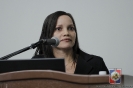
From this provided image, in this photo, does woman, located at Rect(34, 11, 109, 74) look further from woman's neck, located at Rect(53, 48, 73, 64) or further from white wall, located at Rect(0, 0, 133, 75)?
white wall, located at Rect(0, 0, 133, 75)

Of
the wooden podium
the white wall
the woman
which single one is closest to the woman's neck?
the woman

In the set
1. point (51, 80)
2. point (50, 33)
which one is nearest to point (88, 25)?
point (50, 33)

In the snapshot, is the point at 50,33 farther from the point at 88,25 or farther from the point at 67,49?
the point at 88,25

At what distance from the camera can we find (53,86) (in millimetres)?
827

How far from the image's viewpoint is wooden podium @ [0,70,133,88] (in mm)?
782

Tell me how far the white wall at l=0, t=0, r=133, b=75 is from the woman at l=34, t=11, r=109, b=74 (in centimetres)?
40

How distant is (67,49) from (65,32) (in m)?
0.14

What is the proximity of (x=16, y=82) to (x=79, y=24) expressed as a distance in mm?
1552

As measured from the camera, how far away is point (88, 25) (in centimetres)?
235

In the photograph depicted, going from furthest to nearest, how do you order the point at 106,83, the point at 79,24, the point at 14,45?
the point at 14,45 → the point at 79,24 → the point at 106,83

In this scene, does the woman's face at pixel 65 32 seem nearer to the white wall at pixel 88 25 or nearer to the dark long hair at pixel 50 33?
the dark long hair at pixel 50 33

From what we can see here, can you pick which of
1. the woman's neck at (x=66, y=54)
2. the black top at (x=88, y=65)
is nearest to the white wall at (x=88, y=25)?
the black top at (x=88, y=65)

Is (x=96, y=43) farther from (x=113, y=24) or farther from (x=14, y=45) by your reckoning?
(x=14, y=45)

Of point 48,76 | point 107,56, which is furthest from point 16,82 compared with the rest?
point 107,56
